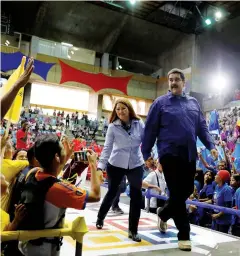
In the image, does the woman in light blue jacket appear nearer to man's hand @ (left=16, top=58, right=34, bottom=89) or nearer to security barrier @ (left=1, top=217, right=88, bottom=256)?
security barrier @ (left=1, top=217, right=88, bottom=256)

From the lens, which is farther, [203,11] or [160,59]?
[160,59]

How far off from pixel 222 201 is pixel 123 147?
1690 millimetres

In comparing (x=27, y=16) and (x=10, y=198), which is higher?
(x=27, y=16)

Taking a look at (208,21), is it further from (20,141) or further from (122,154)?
(122,154)

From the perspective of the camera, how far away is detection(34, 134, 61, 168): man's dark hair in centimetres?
145

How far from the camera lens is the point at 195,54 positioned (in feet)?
62.6

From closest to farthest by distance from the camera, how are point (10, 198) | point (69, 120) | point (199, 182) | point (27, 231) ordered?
point (27, 231) < point (10, 198) < point (199, 182) < point (69, 120)

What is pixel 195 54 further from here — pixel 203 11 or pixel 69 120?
pixel 69 120

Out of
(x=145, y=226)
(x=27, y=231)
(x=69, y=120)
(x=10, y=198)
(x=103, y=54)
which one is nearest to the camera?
(x=27, y=231)

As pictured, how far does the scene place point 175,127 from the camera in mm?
2480

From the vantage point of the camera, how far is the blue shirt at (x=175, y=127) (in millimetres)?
2441

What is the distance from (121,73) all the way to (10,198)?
1871 cm

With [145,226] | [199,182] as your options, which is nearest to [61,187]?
[145,226]

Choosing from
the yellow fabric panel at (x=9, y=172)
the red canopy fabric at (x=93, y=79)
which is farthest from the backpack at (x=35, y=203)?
the red canopy fabric at (x=93, y=79)
